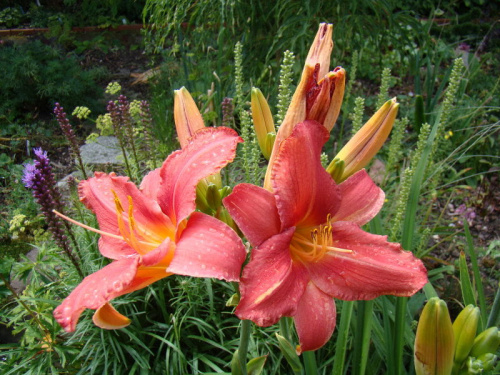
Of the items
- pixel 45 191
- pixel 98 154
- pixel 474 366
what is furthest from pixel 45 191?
pixel 98 154

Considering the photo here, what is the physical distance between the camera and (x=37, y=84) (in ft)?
12.4

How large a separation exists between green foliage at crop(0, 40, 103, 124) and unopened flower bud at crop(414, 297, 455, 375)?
360 centimetres

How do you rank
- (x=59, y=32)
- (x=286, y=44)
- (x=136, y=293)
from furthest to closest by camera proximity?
(x=59, y=32)
(x=286, y=44)
(x=136, y=293)

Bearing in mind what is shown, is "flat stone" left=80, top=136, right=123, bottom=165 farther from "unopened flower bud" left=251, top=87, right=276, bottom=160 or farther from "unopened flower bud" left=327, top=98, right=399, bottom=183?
"unopened flower bud" left=327, top=98, right=399, bottom=183

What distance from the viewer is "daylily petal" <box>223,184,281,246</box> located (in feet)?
2.54

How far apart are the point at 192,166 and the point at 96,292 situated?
29cm

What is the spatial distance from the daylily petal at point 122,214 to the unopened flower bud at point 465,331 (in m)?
0.67

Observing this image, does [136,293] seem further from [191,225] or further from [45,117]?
[45,117]

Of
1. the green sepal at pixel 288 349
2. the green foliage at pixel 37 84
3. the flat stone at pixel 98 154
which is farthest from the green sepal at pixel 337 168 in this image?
the green foliage at pixel 37 84

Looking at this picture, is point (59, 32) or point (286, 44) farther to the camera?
point (59, 32)

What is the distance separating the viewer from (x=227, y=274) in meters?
0.70

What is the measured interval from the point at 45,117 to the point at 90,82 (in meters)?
0.55

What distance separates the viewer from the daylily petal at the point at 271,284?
725mm

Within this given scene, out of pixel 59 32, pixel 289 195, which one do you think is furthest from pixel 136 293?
pixel 59 32
